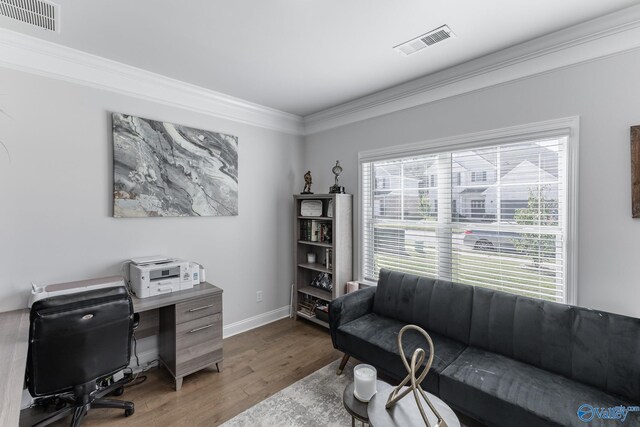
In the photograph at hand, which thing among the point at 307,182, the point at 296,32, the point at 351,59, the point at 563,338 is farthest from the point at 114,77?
the point at 563,338

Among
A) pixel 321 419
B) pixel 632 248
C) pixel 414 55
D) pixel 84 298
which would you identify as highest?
pixel 414 55

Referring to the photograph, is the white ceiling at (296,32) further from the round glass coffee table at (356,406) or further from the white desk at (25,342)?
the round glass coffee table at (356,406)

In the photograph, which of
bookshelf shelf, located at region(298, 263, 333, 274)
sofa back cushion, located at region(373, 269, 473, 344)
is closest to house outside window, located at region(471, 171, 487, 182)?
sofa back cushion, located at region(373, 269, 473, 344)

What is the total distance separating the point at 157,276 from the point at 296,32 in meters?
2.16

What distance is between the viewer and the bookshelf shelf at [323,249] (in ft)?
11.0

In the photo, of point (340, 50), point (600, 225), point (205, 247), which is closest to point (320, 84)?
point (340, 50)

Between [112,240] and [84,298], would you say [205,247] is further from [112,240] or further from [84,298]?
[84,298]

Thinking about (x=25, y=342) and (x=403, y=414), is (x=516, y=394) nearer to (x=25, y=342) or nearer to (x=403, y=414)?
(x=403, y=414)

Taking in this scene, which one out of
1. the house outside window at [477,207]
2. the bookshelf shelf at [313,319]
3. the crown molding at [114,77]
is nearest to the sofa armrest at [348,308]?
the bookshelf shelf at [313,319]

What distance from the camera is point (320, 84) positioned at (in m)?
2.94

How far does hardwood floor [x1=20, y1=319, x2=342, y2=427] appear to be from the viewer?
205cm

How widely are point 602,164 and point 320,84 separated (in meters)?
2.33

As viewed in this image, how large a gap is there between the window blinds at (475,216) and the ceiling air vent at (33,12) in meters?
2.78

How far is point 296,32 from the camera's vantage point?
6.77ft
